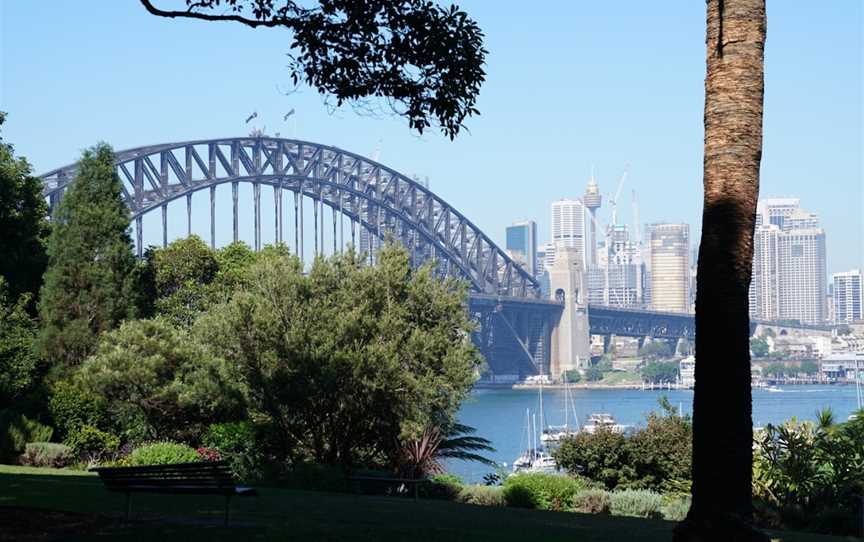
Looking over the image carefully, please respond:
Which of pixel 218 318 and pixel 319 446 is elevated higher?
pixel 218 318

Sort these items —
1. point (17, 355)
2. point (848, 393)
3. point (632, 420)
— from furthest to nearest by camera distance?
point (848, 393), point (632, 420), point (17, 355)

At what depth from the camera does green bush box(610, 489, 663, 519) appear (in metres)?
17.9

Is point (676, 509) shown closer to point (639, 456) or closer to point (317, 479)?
point (317, 479)

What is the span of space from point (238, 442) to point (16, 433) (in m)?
4.06

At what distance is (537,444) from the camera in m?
78.2

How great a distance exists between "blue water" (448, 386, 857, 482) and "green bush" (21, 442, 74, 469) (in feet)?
108

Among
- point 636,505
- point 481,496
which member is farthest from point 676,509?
point 481,496

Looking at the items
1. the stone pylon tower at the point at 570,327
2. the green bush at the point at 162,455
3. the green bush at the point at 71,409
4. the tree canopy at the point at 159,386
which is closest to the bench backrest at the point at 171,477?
the green bush at the point at 162,455

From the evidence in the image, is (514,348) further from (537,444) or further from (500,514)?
(500,514)

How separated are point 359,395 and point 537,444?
5467 cm

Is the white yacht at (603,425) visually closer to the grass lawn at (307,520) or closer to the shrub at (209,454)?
the shrub at (209,454)

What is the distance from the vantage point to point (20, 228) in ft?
115

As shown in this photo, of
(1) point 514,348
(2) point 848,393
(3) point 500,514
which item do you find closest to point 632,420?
(1) point 514,348

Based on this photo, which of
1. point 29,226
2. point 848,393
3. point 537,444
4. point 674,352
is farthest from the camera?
point 674,352
